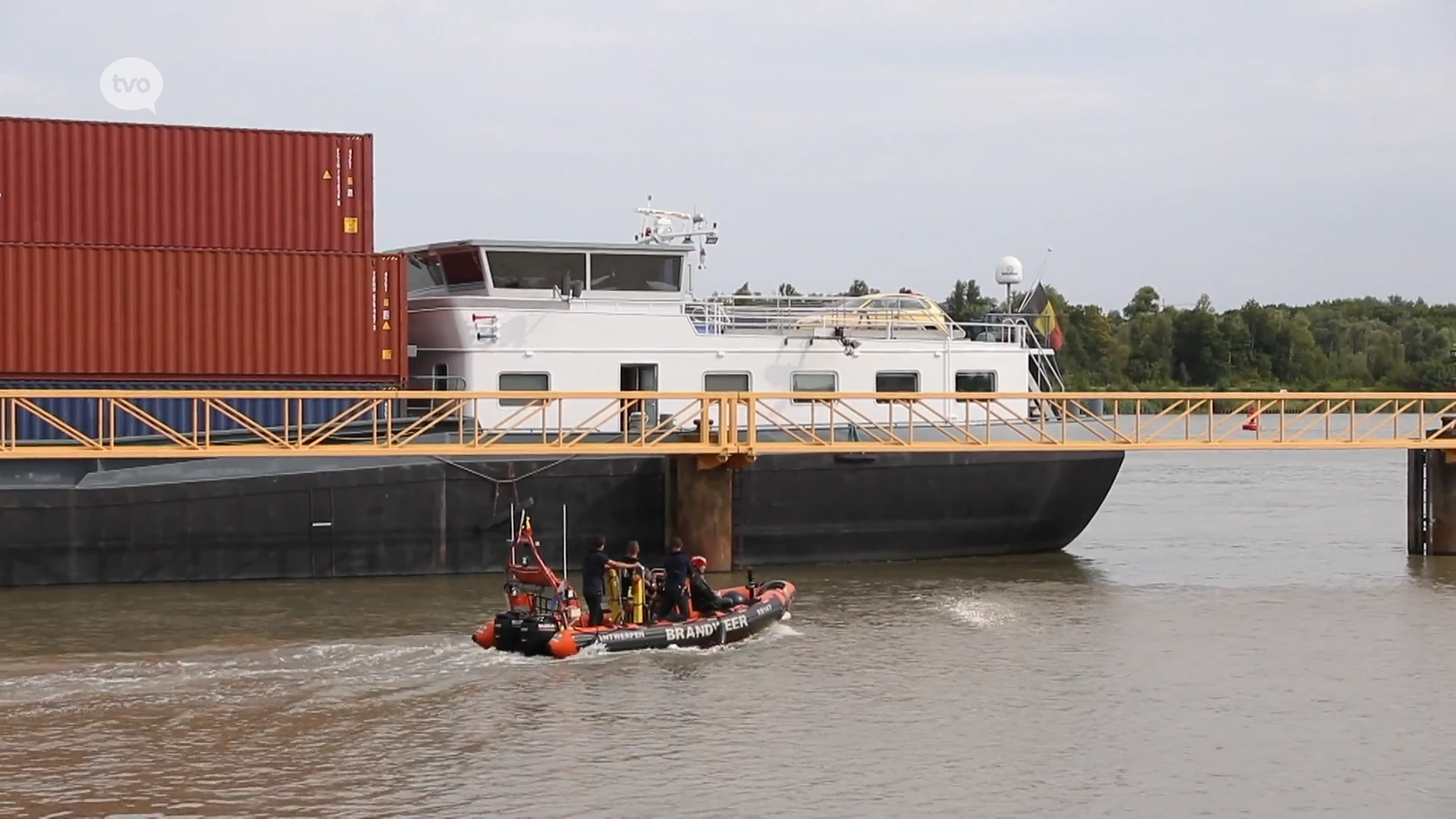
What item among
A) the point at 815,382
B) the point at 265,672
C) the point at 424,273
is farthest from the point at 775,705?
the point at 424,273

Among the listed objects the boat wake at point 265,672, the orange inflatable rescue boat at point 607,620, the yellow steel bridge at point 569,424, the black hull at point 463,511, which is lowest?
the boat wake at point 265,672

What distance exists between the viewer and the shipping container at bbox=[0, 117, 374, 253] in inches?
1070

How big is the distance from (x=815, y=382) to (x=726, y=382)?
1.58 metres

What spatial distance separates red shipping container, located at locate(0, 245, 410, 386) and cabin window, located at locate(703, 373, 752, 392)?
4.98 metres

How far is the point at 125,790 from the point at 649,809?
4427mm

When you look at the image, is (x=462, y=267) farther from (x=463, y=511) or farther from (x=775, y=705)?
(x=775, y=705)

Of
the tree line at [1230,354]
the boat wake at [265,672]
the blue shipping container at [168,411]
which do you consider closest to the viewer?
the boat wake at [265,672]

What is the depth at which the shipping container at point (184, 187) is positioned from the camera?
27.2 m

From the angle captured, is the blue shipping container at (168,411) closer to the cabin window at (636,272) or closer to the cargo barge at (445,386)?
the cargo barge at (445,386)

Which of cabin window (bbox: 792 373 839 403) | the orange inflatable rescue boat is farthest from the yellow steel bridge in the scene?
the orange inflatable rescue boat

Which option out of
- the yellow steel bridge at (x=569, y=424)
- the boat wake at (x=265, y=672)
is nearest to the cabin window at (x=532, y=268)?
the yellow steel bridge at (x=569, y=424)

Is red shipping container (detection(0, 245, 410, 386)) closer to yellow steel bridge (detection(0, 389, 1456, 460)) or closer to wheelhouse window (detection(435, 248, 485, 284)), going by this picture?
yellow steel bridge (detection(0, 389, 1456, 460))

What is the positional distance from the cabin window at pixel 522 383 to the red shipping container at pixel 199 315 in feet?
5.37

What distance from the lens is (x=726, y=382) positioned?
29.7 m
